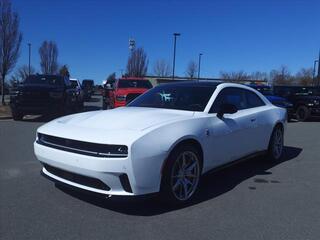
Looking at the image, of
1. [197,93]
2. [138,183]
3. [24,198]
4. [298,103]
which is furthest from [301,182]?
[298,103]

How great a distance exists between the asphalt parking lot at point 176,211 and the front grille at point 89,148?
50cm

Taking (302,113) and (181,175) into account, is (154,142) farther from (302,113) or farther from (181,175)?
(302,113)

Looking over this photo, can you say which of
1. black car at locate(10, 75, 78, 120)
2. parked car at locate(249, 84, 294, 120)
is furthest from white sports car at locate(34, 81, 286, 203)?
parked car at locate(249, 84, 294, 120)

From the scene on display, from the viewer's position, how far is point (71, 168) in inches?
174

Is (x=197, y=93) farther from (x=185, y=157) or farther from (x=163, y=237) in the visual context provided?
(x=163, y=237)

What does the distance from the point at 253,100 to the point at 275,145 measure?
1.05 m

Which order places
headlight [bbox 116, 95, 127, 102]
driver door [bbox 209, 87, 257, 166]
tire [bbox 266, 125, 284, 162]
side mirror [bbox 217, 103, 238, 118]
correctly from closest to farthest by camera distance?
driver door [bbox 209, 87, 257, 166] < side mirror [bbox 217, 103, 238, 118] < tire [bbox 266, 125, 284, 162] < headlight [bbox 116, 95, 127, 102]

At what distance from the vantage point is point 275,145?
7340mm

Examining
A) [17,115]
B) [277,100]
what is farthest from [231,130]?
[277,100]

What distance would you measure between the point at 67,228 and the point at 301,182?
368 centimetres

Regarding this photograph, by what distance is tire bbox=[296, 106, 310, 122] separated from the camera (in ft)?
59.7

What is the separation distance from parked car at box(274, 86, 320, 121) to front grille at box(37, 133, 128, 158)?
15.6m

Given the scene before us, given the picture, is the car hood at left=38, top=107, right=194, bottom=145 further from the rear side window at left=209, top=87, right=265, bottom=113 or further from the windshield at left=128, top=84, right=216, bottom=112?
the rear side window at left=209, top=87, right=265, bottom=113

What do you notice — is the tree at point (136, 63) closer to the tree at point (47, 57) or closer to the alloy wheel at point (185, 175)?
the tree at point (47, 57)
